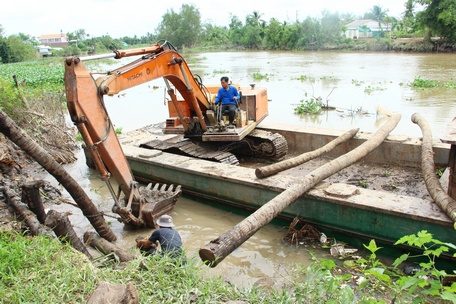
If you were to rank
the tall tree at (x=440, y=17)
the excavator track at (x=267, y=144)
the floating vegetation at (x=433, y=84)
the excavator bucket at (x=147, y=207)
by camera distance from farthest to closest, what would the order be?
the tall tree at (x=440, y=17), the floating vegetation at (x=433, y=84), the excavator track at (x=267, y=144), the excavator bucket at (x=147, y=207)

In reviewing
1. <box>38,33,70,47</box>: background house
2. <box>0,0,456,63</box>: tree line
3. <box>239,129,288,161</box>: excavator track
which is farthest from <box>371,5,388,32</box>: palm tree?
A: <box>38,33,70,47</box>: background house

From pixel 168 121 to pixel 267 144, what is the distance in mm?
2210

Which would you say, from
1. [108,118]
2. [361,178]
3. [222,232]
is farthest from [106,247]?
[361,178]

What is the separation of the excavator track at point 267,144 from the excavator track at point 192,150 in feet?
2.79

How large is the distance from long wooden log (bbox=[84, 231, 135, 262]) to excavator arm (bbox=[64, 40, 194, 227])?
84cm

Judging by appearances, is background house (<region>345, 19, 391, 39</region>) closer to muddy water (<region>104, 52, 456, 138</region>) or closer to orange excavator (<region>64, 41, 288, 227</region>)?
muddy water (<region>104, 52, 456, 138</region>)

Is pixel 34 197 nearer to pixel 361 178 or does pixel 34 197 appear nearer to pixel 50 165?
pixel 50 165

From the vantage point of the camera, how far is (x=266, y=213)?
505cm

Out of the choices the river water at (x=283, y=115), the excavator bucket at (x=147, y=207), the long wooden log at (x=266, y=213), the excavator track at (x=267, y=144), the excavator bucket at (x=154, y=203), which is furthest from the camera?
the excavator track at (x=267, y=144)

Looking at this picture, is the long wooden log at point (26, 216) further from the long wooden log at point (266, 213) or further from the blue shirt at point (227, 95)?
the blue shirt at point (227, 95)

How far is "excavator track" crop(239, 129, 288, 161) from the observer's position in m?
8.84

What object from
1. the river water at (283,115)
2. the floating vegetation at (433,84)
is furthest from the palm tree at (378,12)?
the floating vegetation at (433,84)

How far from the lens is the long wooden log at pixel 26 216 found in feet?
15.6

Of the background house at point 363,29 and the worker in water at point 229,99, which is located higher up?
the background house at point 363,29
